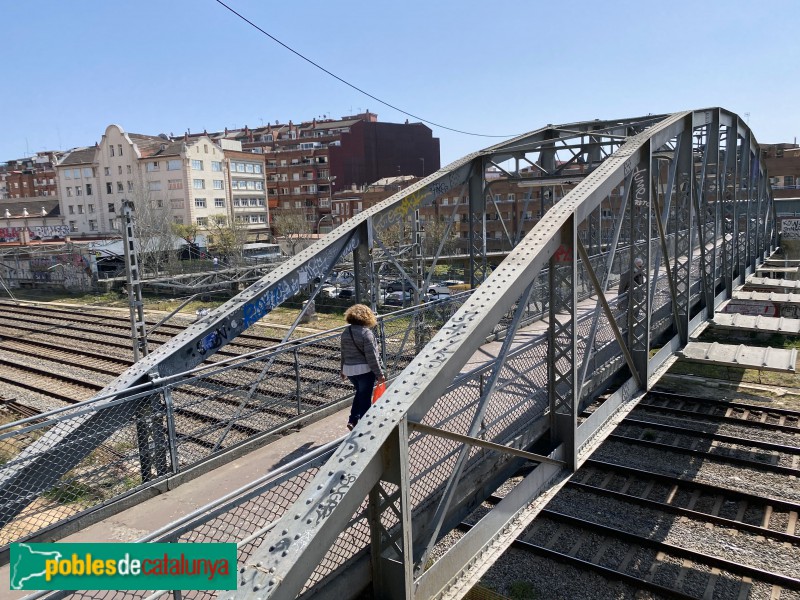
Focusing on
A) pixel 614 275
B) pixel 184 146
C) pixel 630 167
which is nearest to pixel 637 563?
pixel 630 167

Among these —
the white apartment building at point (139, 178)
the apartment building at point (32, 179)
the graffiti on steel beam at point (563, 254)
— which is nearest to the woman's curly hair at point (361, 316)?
the graffiti on steel beam at point (563, 254)

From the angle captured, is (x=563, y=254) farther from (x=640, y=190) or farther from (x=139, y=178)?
(x=139, y=178)

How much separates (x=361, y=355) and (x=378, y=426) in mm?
2997

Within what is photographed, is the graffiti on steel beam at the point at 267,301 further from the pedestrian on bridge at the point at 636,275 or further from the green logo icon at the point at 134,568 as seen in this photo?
the pedestrian on bridge at the point at 636,275

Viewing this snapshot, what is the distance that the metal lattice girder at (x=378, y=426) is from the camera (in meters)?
2.96

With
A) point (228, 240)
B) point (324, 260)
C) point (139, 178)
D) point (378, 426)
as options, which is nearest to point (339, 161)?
point (139, 178)

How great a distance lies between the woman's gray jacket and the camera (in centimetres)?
645

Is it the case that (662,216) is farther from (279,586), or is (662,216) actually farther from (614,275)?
(614,275)

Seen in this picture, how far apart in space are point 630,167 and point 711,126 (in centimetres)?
590

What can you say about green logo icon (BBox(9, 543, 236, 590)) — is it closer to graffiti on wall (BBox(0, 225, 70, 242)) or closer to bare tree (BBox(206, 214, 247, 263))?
bare tree (BBox(206, 214, 247, 263))

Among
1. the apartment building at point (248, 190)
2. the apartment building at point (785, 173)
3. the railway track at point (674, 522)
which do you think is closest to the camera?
the railway track at point (674, 522)

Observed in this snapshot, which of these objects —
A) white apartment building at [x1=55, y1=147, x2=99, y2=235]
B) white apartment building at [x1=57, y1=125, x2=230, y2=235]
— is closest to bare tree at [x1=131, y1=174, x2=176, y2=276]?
white apartment building at [x1=57, y1=125, x2=230, y2=235]

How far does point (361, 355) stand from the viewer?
655 cm

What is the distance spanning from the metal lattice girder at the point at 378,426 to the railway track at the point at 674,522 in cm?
542
